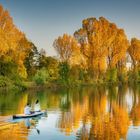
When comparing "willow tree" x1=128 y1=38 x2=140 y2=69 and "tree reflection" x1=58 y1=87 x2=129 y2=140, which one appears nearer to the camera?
"tree reflection" x1=58 y1=87 x2=129 y2=140

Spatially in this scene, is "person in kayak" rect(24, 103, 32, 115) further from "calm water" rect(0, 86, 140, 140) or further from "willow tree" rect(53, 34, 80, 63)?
"willow tree" rect(53, 34, 80, 63)

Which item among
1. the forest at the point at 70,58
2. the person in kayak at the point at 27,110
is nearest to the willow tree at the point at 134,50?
the forest at the point at 70,58

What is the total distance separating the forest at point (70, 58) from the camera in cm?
6228

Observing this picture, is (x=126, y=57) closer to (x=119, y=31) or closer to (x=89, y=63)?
(x=119, y=31)

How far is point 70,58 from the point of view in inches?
3258

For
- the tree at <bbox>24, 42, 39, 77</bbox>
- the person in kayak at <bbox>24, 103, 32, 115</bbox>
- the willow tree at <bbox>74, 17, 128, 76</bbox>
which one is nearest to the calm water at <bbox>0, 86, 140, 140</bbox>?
the person in kayak at <bbox>24, 103, 32, 115</bbox>

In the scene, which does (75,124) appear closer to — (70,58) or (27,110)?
(27,110)

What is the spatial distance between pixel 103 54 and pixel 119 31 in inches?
335

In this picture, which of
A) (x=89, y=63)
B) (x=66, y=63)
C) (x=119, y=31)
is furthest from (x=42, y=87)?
(x=119, y=31)

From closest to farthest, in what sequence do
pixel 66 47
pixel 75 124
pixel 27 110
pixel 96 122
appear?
pixel 75 124, pixel 96 122, pixel 27 110, pixel 66 47

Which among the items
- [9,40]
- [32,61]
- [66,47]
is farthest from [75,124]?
[66,47]

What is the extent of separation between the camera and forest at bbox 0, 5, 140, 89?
62.3 m

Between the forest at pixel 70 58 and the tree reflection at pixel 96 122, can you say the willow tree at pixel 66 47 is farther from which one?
the tree reflection at pixel 96 122

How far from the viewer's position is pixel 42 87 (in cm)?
6794
